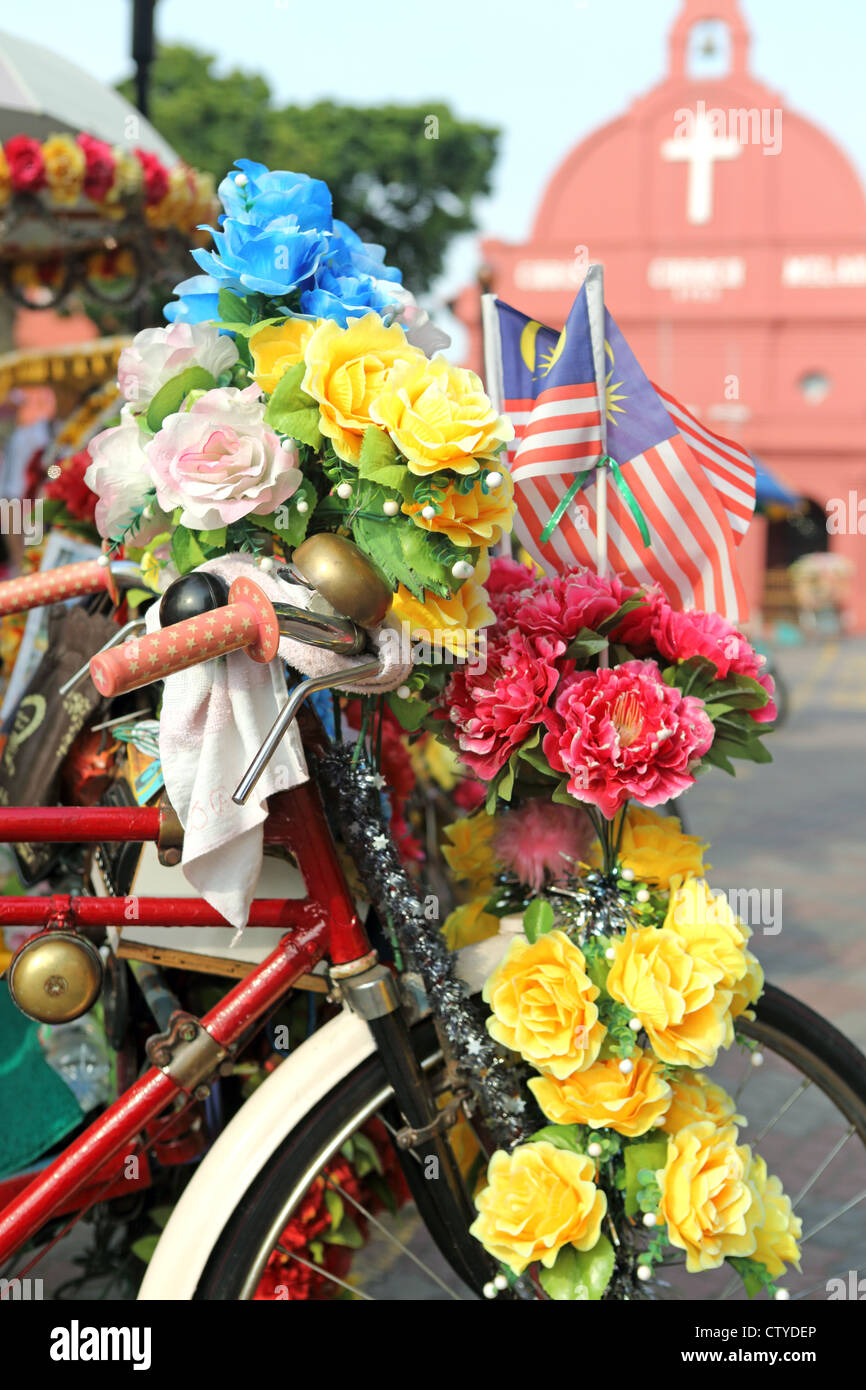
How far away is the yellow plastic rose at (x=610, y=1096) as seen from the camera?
183cm

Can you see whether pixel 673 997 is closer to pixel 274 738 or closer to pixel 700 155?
pixel 274 738

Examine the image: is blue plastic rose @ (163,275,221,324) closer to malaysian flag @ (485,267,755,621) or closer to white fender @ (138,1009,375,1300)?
malaysian flag @ (485,267,755,621)

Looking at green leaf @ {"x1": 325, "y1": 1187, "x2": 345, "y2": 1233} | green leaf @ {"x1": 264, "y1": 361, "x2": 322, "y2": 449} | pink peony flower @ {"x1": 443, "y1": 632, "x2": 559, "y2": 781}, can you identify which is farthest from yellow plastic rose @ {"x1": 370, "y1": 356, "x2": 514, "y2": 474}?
green leaf @ {"x1": 325, "y1": 1187, "x2": 345, "y2": 1233}

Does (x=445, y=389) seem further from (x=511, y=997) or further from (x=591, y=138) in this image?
(x=591, y=138)

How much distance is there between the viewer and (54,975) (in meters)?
1.80

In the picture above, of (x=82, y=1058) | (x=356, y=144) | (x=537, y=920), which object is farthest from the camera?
(x=356, y=144)

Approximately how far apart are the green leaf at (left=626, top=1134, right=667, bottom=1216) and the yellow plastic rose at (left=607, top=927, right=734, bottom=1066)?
135mm

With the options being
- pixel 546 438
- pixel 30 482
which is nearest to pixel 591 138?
pixel 30 482

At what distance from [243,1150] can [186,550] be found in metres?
0.83

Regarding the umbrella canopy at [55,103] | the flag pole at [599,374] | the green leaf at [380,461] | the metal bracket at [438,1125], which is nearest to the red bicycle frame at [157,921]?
the metal bracket at [438,1125]

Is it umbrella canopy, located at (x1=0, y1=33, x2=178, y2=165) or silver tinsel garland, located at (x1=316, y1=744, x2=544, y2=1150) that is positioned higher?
umbrella canopy, located at (x1=0, y1=33, x2=178, y2=165)

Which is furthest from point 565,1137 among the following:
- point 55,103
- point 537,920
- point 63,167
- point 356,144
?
point 356,144

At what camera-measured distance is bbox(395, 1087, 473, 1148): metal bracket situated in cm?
188
